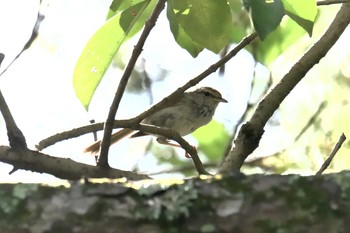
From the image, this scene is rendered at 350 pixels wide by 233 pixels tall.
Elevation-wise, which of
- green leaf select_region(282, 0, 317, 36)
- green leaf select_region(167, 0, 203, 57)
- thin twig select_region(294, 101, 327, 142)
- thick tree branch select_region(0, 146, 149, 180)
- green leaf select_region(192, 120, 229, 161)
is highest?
green leaf select_region(167, 0, 203, 57)

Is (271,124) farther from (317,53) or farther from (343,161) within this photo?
(317,53)

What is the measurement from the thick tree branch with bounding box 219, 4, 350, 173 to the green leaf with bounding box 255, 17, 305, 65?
33 centimetres

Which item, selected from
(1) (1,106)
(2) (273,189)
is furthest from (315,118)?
(2) (273,189)

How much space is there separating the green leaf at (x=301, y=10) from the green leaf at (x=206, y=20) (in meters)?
0.17

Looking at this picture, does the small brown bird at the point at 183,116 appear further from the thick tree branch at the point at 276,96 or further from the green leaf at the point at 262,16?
the green leaf at the point at 262,16

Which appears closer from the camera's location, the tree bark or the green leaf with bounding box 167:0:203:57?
the tree bark

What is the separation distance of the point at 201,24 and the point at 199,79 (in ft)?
1.14

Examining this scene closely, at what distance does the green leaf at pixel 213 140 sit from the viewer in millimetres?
2982

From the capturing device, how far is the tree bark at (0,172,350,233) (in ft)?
3.08

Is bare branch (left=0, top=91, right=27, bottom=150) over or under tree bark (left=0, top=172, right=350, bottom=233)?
over

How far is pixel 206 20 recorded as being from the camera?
4.86ft

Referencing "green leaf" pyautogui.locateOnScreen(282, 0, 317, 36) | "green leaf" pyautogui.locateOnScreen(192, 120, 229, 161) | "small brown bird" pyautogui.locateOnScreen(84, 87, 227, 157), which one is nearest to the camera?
"green leaf" pyautogui.locateOnScreen(282, 0, 317, 36)

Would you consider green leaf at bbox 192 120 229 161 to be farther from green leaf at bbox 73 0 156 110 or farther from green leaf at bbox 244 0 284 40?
green leaf at bbox 244 0 284 40

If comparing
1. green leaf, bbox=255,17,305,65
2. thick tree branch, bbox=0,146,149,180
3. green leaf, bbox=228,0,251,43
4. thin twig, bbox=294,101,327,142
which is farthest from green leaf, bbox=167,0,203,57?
thin twig, bbox=294,101,327,142
